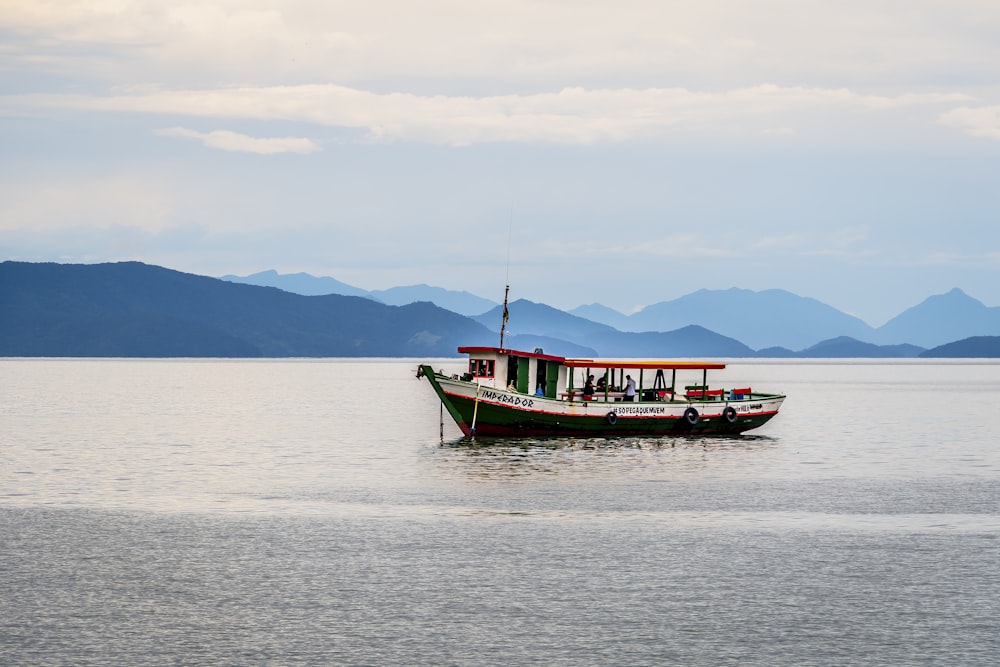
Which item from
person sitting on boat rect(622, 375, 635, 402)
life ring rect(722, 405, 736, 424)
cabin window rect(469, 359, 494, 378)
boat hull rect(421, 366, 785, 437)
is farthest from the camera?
life ring rect(722, 405, 736, 424)

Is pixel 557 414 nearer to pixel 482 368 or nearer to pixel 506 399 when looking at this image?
pixel 506 399

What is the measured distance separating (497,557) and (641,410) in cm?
4163

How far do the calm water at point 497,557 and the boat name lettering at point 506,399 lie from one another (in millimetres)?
3652

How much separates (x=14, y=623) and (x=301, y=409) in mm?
97708

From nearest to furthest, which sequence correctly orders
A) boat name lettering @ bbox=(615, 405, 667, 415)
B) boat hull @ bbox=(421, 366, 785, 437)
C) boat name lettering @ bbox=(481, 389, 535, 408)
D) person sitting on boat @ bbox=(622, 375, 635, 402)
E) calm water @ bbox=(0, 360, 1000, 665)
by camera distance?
calm water @ bbox=(0, 360, 1000, 665) < boat name lettering @ bbox=(481, 389, 535, 408) < boat hull @ bbox=(421, 366, 785, 437) < boat name lettering @ bbox=(615, 405, 667, 415) < person sitting on boat @ bbox=(622, 375, 635, 402)

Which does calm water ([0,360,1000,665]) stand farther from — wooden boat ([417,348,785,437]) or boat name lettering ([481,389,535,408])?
boat name lettering ([481,389,535,408])

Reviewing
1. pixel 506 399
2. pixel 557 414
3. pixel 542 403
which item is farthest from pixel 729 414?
pixel 506 399

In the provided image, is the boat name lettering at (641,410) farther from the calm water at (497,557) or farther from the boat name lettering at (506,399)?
the boat name lettering at (506,399)

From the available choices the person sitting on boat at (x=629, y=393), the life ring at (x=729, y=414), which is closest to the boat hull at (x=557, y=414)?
the life ring at (x=729, y=414)

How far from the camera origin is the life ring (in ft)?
252

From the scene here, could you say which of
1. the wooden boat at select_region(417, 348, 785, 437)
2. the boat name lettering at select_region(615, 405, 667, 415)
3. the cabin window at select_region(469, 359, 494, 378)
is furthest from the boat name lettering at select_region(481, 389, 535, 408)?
the boat name lettering at select_region(615, 405, 667, 415)

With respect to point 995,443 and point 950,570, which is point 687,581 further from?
point 995,443

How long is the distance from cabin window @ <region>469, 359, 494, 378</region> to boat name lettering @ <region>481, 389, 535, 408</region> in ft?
4.53

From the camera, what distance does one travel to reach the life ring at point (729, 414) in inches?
3022
